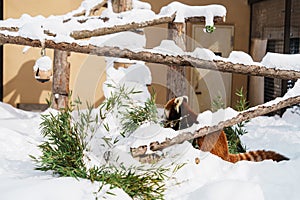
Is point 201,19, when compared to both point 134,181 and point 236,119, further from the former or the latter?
point 134,181

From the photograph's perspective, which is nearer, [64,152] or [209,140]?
[64,152]

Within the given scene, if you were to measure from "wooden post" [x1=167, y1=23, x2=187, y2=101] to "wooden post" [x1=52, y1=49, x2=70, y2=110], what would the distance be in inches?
52.3

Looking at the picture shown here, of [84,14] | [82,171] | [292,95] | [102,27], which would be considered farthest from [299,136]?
[82,171]

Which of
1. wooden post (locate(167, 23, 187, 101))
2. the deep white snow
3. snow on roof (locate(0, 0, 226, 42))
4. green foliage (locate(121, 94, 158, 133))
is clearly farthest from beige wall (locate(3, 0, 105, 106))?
green foliage (locate(121, 94, 158, 133))

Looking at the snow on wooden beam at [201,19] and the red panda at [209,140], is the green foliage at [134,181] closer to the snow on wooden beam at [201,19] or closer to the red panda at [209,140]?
the red panda at [209,140]

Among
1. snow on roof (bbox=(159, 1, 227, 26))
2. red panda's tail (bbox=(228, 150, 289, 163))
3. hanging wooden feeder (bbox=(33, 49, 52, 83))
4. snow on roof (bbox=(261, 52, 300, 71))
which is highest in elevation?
snow on roof (bbox=(159, 1, 227, 26))

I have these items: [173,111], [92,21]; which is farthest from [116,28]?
[173,111]

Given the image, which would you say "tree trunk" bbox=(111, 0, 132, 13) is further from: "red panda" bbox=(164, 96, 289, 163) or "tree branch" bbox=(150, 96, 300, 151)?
"tree branch" bbox=(150, 96, 300, 151)

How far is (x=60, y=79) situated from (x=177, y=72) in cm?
149

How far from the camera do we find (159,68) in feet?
24.6

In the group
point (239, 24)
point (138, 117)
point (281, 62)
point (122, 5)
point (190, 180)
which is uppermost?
point (239, 24)

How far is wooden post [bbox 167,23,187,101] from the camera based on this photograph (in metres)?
3.97

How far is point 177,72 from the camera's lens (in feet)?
13.4

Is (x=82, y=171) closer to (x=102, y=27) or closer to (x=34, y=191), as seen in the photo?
(x=34, y=191)
